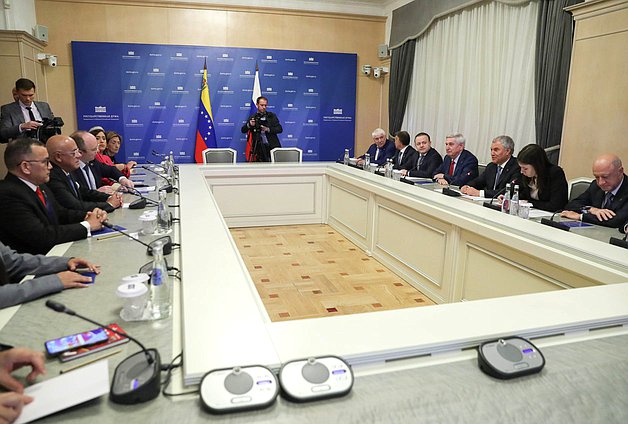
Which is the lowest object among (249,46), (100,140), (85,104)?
(100,140)

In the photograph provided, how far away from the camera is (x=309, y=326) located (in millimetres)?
1257

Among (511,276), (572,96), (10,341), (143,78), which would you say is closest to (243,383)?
(10,341)

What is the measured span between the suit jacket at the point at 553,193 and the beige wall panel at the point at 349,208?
1.63 meters

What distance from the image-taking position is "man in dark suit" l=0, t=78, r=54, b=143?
4.61 metres

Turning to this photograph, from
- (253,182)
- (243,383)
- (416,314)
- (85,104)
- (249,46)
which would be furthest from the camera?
(249,46)

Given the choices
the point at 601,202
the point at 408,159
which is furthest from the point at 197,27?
the point at 601,202

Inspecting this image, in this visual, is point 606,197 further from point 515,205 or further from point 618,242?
point 618,242

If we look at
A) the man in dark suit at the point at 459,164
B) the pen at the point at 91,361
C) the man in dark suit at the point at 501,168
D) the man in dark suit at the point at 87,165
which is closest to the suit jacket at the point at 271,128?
the man in dark suit at the point at 459,164

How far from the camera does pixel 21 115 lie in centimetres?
490

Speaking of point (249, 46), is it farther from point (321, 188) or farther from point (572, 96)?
point (572, 96)

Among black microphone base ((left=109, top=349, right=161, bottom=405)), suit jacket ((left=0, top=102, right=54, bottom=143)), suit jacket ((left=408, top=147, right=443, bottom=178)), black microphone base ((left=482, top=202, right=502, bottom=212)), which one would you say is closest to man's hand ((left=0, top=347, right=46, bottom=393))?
black microphone base ((left=109, top=349, right=161, bottom=405))

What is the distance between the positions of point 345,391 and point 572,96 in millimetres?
4192

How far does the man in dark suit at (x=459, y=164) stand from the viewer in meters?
4.56

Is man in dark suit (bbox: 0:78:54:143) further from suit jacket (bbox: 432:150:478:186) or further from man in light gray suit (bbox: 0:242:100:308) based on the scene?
suit jacket (bbox: 432:150:478:186)
